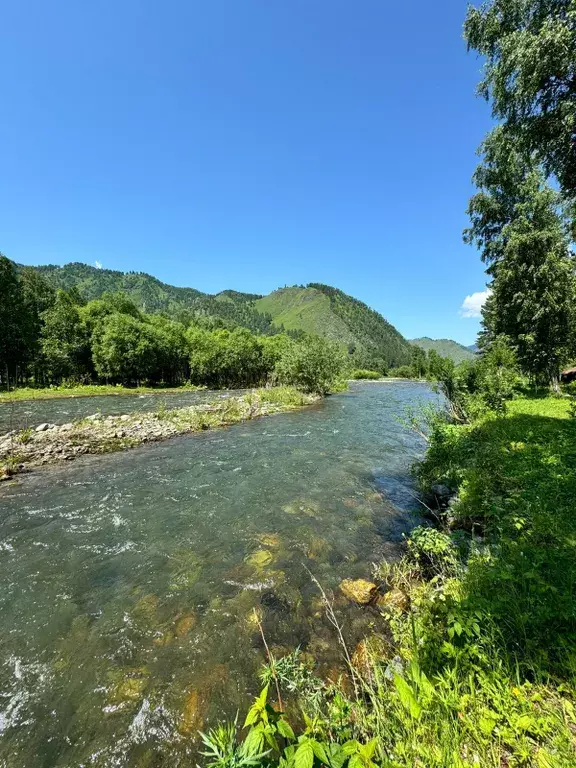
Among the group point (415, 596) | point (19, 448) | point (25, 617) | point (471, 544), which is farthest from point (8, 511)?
point (471, 544)

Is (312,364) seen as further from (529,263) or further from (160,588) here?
(160,588)

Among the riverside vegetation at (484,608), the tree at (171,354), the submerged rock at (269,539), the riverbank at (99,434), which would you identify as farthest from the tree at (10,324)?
the riverside vegetation at (484,608)

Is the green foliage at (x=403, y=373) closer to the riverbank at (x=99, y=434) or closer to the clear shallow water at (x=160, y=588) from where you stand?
the riverbank at (x=99, y=434)

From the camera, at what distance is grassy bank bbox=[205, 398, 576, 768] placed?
8.57 ft

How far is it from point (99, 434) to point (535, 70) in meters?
22.9

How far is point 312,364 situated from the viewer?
46000 millimetres

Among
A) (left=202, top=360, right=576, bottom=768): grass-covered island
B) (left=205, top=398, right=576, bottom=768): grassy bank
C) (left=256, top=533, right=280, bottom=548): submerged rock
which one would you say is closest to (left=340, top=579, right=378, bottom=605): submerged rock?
(left=202, top=360, right=576, bottom=768): grass-covered island

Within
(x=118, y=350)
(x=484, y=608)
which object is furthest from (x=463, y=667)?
(x=118, y=350)

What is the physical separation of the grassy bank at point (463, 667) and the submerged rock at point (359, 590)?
0.17m

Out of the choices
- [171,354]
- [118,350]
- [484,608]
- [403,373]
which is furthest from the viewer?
[403,373]

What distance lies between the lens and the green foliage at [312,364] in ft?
151

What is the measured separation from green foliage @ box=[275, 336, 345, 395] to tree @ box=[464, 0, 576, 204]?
117 feet

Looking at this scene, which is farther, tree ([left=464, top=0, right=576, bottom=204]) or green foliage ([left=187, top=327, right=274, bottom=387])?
green foliage ([left=187, top=327, right=274, bottom=387])

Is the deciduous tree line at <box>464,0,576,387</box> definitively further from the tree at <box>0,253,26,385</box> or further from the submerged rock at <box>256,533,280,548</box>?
the tree at <box>0,253,26,385</box>
